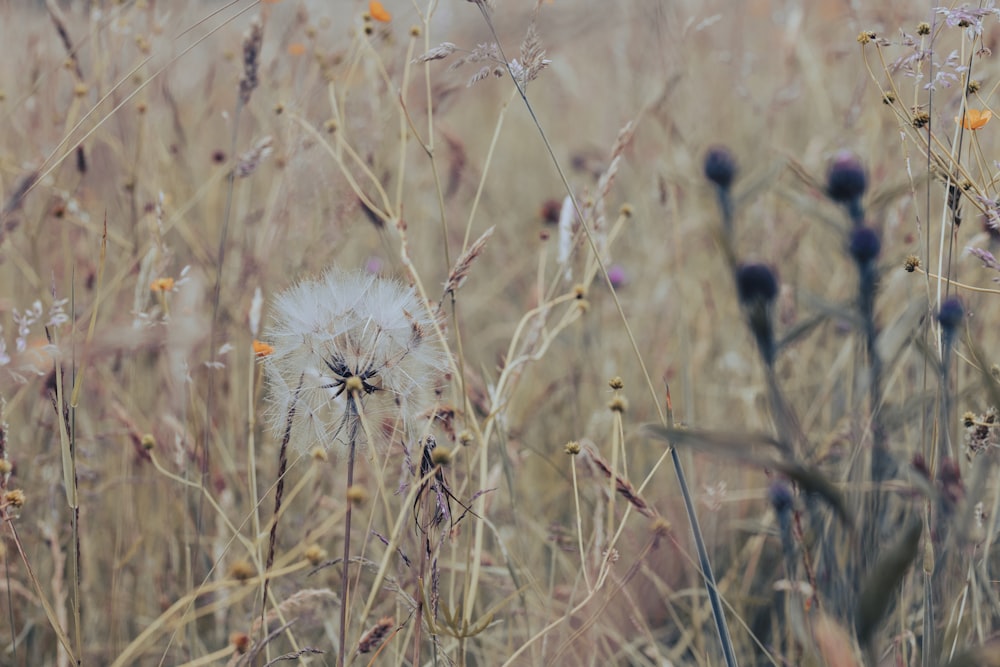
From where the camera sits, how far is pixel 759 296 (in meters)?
0.51

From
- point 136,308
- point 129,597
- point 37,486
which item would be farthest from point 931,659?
point 37,486

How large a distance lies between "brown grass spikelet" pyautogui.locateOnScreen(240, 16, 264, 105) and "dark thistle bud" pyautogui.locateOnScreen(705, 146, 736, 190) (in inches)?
39.1

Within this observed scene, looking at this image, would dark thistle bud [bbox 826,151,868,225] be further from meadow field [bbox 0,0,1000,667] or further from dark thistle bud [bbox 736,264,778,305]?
dark thistle bud [bbox 736,264,778,305]

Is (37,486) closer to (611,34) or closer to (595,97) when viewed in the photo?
(595,97)

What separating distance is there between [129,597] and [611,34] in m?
3.07

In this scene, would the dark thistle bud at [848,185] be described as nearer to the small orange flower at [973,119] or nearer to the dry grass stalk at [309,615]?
the small orange flower at [973,119]

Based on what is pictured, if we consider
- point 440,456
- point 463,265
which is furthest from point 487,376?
point 440,456

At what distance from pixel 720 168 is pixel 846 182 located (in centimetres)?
8

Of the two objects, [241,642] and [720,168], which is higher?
[720,168]

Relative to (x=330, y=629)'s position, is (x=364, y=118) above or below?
above

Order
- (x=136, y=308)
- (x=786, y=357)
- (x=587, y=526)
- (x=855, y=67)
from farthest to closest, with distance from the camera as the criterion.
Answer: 1. (x=855, y=67)
2. (x=786, y=357)
3. (x=587, y=526)
4. (x=136, y=308)

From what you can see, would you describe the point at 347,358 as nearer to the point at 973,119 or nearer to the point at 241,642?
the point at 241,642

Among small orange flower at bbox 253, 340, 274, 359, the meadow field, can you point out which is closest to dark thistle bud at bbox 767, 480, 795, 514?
the meadow field

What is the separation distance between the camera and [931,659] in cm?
78
